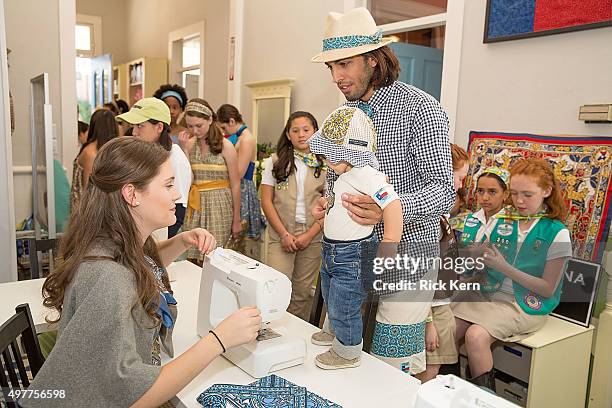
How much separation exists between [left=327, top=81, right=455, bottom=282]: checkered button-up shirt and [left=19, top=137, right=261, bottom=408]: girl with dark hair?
548 millimetres

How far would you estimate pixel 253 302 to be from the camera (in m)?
1.36

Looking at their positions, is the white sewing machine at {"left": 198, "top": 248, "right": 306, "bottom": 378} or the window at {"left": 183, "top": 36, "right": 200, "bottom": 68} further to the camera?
the window at {"left": 183, "top": 36, "right": 200, "bottom": 68}

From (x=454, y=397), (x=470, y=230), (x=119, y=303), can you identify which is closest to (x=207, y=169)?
(x=470, y=230)

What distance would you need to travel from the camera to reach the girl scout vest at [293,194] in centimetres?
314

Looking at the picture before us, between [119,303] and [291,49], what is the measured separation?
141 inches

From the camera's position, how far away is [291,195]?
3148 mm

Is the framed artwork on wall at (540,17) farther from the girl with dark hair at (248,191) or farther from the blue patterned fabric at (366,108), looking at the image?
the girl with dark hair at (248,191)

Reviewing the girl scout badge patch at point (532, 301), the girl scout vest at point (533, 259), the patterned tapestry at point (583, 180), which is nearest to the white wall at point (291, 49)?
the patterned tapestry at point (583, 180)

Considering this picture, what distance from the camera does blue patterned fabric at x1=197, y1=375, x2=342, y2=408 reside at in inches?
46.4

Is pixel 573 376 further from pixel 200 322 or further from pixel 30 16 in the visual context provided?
pixel 30 16

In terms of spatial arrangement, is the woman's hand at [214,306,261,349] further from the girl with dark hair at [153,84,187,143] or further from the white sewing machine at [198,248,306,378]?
the girl with dark hair at [153,84,187,143]

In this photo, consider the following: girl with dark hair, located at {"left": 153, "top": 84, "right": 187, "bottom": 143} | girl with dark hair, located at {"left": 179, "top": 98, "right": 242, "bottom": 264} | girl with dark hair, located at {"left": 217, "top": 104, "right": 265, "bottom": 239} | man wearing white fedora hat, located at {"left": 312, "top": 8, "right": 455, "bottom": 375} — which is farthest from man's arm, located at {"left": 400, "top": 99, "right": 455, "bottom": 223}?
girl with dark hair, located at {"left": 153, "top": 84, "right": 187, "bottom": 143}

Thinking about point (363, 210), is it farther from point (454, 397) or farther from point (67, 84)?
point (67, 84)

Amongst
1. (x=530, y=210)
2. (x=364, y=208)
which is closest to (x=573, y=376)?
(x=530, y=210)
